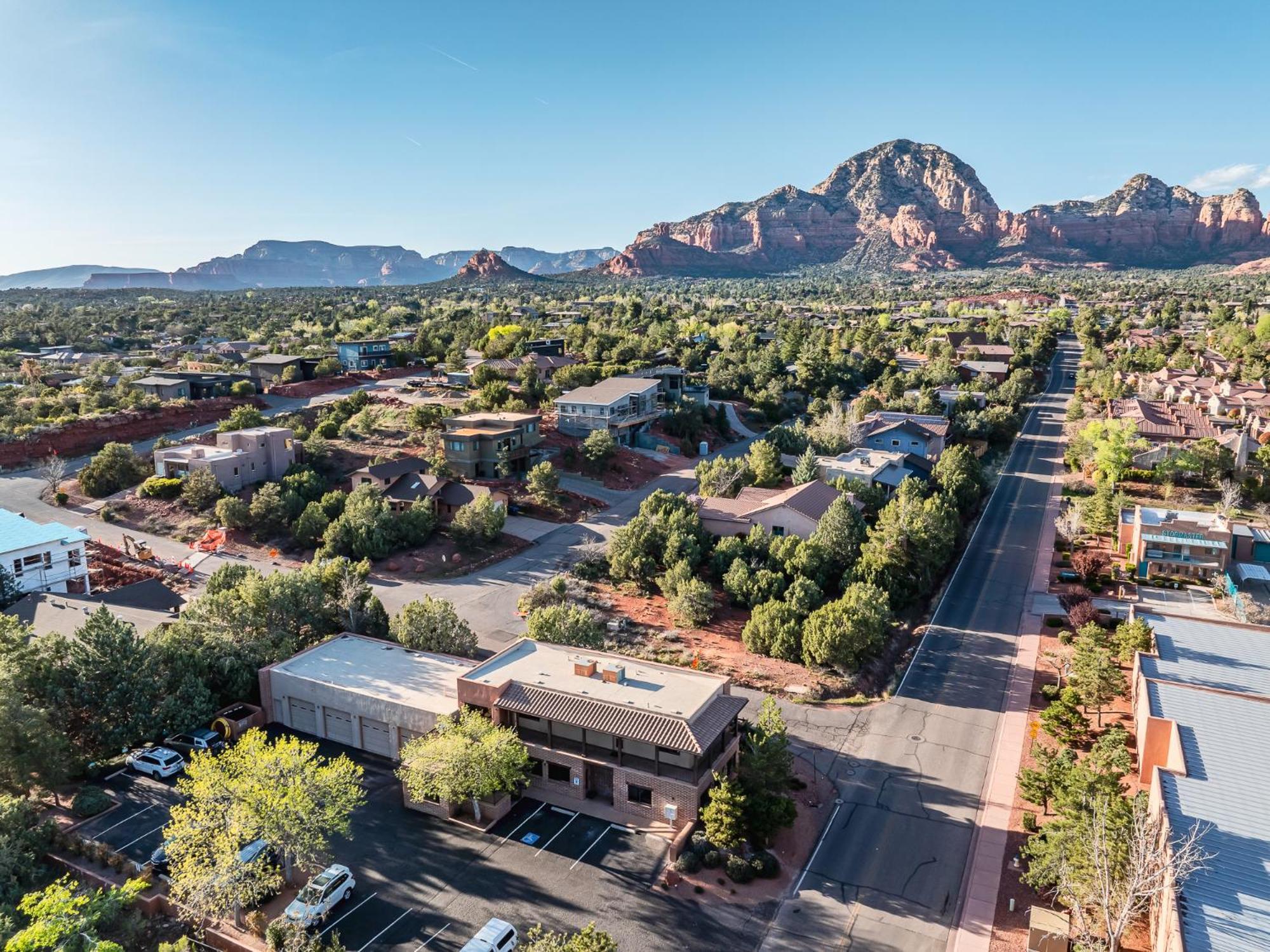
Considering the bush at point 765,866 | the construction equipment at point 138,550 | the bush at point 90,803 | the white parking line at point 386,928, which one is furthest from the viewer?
the construction equipment at point 138,550

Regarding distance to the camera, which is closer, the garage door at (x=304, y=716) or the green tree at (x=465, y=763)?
the green tree at (x=465, y=763)

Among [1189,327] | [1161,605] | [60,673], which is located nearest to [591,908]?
[60,673]

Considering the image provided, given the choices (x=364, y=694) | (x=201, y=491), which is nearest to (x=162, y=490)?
(x=201, y=491)

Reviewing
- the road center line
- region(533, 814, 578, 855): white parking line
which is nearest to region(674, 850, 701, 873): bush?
the road center line

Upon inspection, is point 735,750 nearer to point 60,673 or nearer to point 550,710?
point 550,710

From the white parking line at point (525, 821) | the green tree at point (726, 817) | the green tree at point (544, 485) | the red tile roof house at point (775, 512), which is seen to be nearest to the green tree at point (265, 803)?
the white parking line at point (525, 821)

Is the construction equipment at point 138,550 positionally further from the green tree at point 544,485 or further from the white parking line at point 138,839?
the white parking line at point 138,839

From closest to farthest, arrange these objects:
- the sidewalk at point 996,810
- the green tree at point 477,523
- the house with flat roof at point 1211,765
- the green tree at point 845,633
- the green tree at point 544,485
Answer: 1. the house with flat roof at point 1211,765
2. the sidewalk at point 996,810
3. the green tree at point 845,633
4. the green tree at point 477,523
5. the green tree at point 544,485
